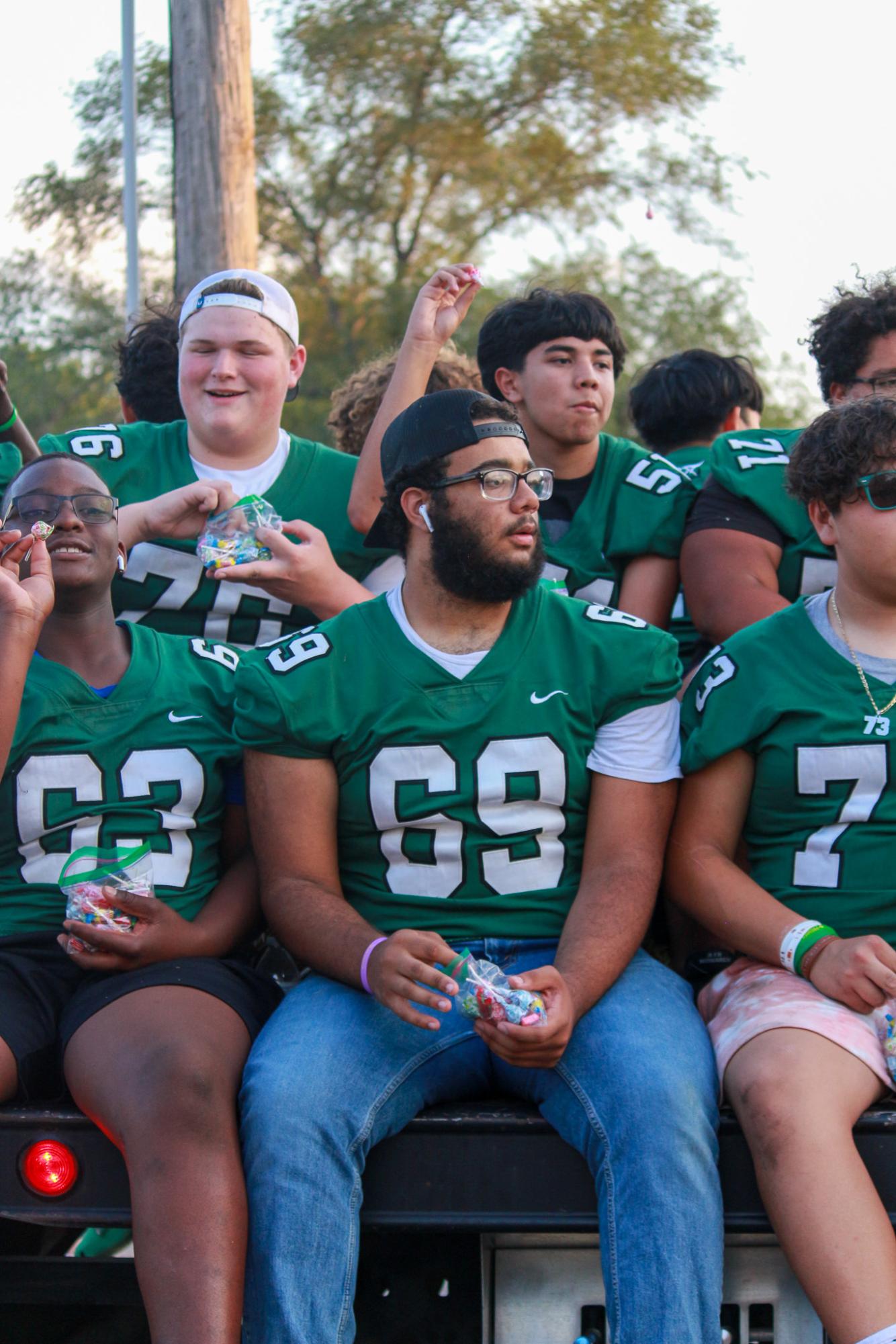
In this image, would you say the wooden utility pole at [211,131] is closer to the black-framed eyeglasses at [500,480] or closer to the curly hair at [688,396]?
the curly hair at [688,396]

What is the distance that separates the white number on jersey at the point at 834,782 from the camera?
3.03 metres

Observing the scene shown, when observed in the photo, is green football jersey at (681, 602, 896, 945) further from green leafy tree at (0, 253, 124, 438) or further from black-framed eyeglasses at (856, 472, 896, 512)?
green leafy tree at (0, 253, 124, 438)

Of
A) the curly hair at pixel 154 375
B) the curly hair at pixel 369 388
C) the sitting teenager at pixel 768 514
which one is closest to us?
the sitting teenager at pixel 768 514

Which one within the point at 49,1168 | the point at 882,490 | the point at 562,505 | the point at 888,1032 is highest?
the point at 562,505

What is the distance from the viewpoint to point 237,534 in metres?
3.72

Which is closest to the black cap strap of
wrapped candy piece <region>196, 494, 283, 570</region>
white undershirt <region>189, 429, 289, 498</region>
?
wrapped candy piece <region>196, 494, 283, 570</region>

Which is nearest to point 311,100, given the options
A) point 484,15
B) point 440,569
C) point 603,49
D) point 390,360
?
point 484,15

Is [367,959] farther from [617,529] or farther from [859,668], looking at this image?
[617,529]

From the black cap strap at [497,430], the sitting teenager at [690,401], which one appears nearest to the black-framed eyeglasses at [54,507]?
the black cap strap at [497,430]

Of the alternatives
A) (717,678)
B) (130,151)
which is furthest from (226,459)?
(130,151)

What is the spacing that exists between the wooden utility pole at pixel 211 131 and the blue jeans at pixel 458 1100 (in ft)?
18.7

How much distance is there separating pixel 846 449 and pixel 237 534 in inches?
59.3

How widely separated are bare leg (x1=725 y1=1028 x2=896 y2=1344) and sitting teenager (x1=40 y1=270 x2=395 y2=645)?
5.94 feet

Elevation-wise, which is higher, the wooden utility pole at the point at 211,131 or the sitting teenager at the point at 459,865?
the wooden utility pole at the point at 211,131
